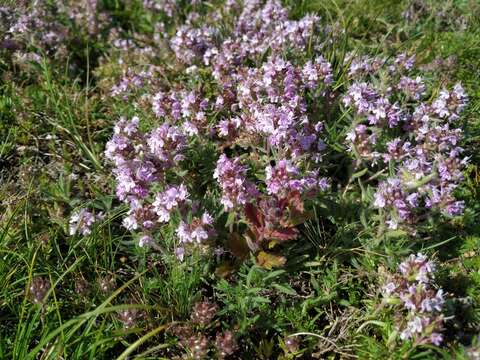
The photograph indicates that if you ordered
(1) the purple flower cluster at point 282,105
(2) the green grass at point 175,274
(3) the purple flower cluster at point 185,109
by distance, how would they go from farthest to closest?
(3) the purple flower cluster at point 185,109 → (1) the purple flower cluster at point 282,105 → (2) the green grass at point 175,274

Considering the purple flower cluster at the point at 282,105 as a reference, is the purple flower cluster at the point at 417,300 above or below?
below

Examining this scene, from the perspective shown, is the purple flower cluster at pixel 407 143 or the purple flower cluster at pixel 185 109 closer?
the purple flower cluster at pixel 407 143

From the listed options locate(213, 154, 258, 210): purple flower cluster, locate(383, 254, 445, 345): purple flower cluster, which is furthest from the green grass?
locate(213, 154, 258, 210): purple flower cluster

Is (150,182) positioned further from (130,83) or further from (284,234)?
(130,83)

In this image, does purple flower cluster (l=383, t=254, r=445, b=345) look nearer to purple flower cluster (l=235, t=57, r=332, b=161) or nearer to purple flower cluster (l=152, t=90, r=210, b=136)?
purple flower cluster (l=235, t=57, r=332, b=161)

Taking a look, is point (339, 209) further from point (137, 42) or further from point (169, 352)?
point (137, 42)

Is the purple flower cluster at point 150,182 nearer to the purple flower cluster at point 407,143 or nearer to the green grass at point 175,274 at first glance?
the green grass at point 175,274

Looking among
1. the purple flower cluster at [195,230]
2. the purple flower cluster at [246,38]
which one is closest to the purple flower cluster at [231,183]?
the purple flower cluster at [195,230]
